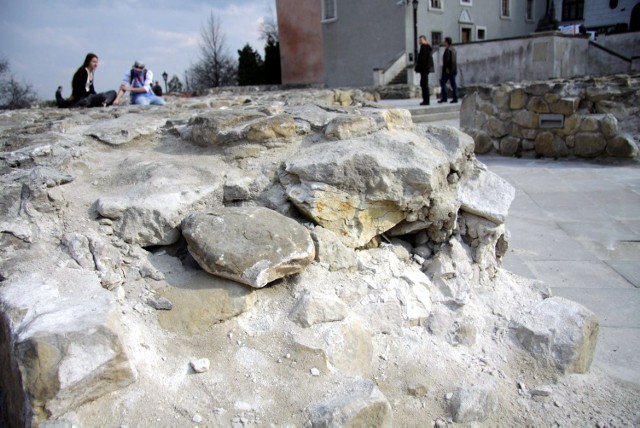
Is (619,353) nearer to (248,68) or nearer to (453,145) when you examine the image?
(453,145)

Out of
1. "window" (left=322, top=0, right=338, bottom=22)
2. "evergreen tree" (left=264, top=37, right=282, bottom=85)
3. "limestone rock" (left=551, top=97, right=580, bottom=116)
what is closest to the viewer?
"limestone rock" (left=551, top=97, right=580, bottom=116)

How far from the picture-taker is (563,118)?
23.8ft

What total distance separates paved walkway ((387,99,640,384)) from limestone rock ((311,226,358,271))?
1243 millimetres

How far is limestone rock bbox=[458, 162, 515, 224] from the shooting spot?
101 inches

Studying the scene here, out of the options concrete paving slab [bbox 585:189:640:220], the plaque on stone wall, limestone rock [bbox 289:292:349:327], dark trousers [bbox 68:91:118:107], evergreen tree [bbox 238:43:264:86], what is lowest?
concrete paving slab [bbox 585:189:640:220]

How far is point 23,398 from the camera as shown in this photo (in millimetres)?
1485

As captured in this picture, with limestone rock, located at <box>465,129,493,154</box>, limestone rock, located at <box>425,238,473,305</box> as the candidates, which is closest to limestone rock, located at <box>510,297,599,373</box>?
limestone rock, located at <box>425,238,473,305</box>

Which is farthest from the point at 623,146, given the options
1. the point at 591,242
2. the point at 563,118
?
the point at 591,242

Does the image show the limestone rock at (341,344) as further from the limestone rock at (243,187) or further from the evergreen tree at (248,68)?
the evergreen tree at (248,68)

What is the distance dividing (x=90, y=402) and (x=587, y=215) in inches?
178

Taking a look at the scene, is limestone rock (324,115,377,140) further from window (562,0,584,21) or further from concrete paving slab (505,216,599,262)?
window (562,0,584,21)

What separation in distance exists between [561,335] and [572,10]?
1236 inches

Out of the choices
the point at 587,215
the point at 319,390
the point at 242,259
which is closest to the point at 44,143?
the point at 242,259

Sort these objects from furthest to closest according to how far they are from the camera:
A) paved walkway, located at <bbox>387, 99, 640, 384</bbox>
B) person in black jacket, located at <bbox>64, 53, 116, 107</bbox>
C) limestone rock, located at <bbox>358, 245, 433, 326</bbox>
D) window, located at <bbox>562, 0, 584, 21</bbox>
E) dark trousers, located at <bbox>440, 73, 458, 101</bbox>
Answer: window, located at <bbox>562, 0, 584, 21</bbox> → dark trousers, located at <bbox>440, 73, 458, 101</bbox> → person in black jacket, located at <bbox>64, 53, 116, 107</bbox> → paved walkway, located at <bbox>387, 99, 640, 384</bbox> → limestone rock, located at <bbox>358, 245, 433, 326</bbox>
